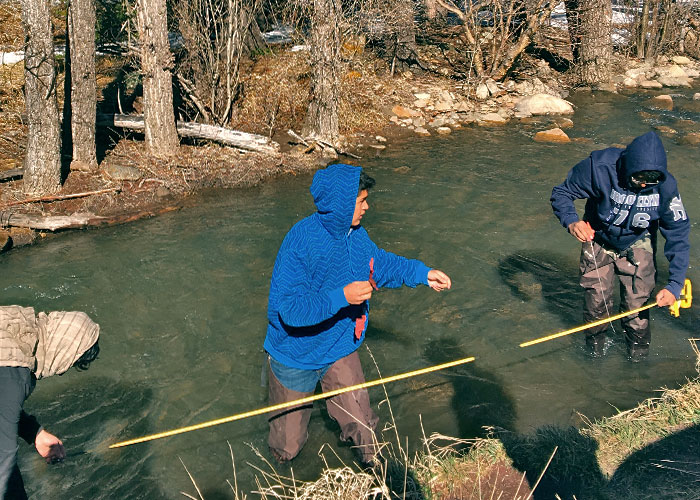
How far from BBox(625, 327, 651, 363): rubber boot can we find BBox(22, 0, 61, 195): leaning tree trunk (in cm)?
832

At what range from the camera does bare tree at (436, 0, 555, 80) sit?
16.2 m


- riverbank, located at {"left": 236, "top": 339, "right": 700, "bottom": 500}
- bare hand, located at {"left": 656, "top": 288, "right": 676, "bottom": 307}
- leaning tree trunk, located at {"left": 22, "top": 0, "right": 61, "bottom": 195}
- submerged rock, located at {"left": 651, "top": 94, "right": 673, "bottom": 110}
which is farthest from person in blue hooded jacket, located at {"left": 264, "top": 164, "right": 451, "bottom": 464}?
submerged rock, located at {"left": 651, "top": 94, "right": 673, "bottom": 110}

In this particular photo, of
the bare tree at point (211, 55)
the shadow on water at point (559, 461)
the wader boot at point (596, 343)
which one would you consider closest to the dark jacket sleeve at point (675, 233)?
the wader boot at point (596, 343)

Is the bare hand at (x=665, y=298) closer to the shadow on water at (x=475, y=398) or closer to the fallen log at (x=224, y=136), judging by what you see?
the shadow on water at (x=475, y=398)

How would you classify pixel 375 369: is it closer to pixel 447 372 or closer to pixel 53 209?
pixel 447 372

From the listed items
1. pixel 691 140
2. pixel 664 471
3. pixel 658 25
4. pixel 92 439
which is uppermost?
pixel 658 25

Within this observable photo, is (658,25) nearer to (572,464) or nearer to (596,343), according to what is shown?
(596,343)

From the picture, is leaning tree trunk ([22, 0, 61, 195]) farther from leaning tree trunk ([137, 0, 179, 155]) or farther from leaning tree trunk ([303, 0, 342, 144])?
leaning tree trunk ([303, 0, 342, 144])

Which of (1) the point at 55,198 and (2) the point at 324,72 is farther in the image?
(2) the point at 324,72

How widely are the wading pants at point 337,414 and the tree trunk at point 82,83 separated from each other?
755 cm

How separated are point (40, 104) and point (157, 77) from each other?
220 centimetres

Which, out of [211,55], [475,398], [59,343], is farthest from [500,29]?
[59,343]

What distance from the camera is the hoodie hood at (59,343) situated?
361 cm

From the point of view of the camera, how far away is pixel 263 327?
7.46 metres
